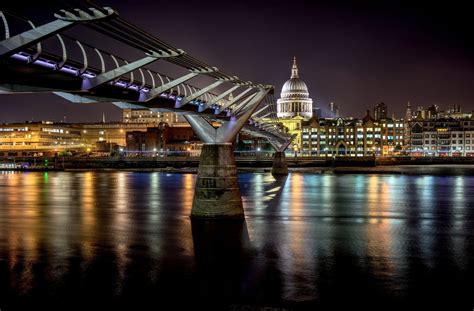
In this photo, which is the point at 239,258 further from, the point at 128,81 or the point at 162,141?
the point at 162,141

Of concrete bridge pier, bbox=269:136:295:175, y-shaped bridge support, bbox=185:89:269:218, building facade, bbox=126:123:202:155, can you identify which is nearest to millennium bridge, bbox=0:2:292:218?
y-shaped bridge support, bbox=185:89:269:218

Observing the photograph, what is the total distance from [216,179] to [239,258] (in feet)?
27.5

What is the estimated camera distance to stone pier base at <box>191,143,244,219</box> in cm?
3266

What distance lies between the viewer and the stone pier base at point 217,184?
32656mm

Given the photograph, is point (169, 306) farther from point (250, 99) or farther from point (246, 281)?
point (250, 99)

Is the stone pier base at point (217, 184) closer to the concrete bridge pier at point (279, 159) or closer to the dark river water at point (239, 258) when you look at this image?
the dark river water at point (239, 258)

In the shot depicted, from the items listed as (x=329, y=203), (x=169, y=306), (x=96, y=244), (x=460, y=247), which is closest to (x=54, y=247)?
(x=96, y=244)

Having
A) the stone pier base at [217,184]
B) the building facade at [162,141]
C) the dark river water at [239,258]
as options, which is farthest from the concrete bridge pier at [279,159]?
the building facade at [162,141]

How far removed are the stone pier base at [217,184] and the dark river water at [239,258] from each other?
34.0 inches

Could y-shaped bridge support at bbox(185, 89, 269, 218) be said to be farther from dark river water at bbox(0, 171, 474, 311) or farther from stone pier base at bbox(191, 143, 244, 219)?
dark river water at bbox(0, 171, 474, 311)

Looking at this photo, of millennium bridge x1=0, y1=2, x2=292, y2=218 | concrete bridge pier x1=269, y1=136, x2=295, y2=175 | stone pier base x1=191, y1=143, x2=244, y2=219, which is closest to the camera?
millennium bridge x1=0, y1=2, x2=292, y2=218

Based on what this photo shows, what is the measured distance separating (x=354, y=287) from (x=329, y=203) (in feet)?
107

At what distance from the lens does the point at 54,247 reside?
2750 cm

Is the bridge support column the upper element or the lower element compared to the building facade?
lower
